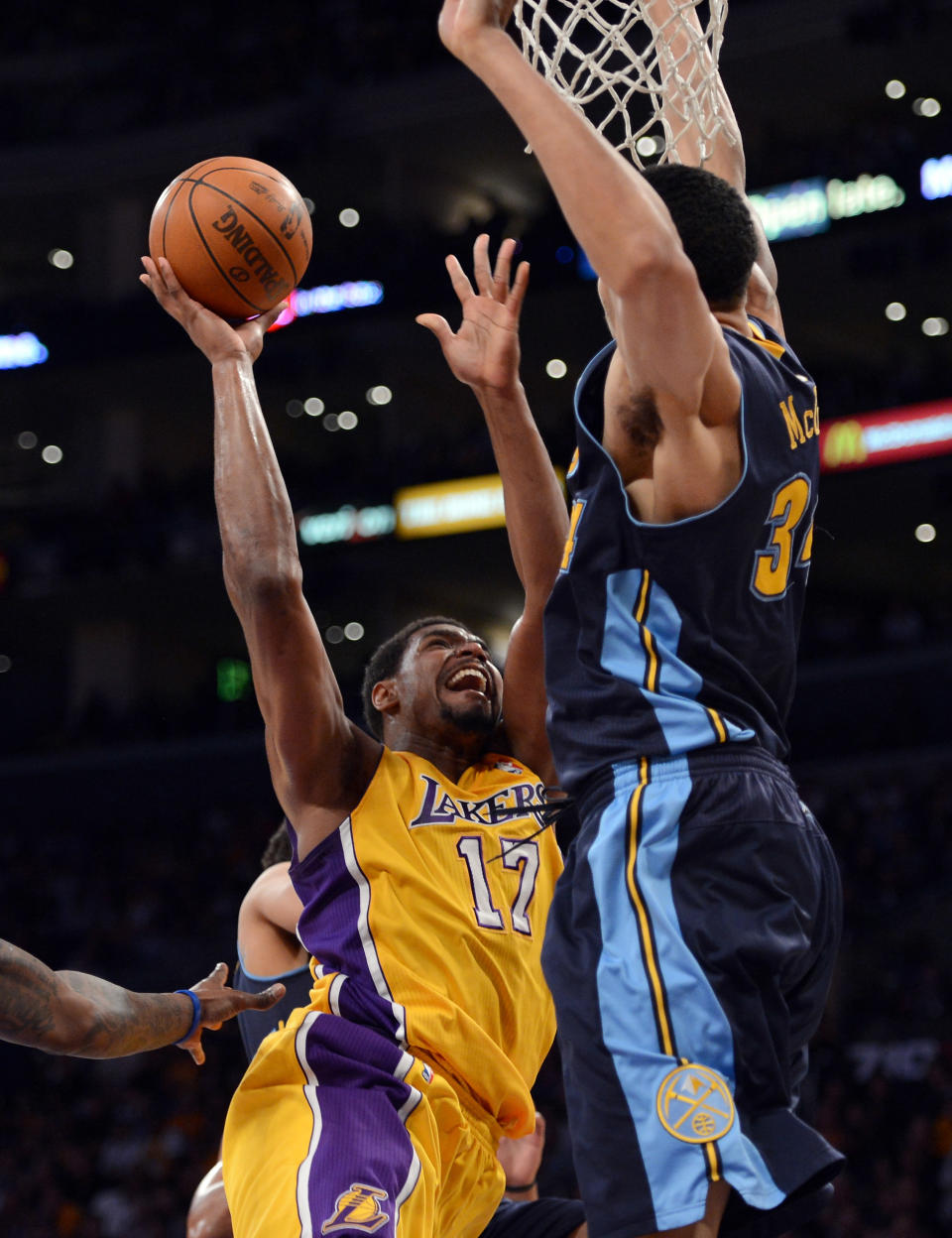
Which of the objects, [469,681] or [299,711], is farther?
[469,681]

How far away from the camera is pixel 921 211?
54.3 feet

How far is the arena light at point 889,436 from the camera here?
52.6 feet

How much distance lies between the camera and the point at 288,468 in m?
20.1

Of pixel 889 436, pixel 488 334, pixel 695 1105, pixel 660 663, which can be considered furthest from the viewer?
pixel 889 436

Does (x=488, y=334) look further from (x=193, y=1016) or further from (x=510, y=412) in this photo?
(x=193, y=1016)

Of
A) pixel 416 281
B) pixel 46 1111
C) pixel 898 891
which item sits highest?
pixel 416 281

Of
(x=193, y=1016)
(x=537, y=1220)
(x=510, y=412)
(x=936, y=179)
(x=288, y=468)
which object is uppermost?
(x=510, y=412)

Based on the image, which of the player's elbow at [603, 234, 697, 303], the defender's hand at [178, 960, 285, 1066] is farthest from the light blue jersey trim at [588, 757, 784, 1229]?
the defender's hand at [178, 960, 285, 1066]

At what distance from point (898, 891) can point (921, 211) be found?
7.70 meters

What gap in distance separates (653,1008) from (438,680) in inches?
68.4

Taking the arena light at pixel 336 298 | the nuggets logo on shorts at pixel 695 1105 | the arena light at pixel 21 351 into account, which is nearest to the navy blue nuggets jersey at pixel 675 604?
the nuggets logo on shorts at pixel 695 1105

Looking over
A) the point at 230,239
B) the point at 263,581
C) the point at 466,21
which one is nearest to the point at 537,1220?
the point at 263,581

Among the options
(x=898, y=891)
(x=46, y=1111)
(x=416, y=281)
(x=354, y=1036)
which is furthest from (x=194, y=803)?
(x=354, y=1036)

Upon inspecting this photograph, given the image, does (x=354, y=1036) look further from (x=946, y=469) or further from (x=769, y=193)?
(x=769, y=193)
